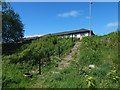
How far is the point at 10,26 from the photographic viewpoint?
32.4 m

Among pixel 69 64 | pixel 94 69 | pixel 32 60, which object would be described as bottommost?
pixel 94 69

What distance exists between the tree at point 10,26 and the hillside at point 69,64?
548 cm

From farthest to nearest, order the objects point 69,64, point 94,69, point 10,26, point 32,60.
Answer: point 10,26 → point 32,60 → point 69,64 → point 94,69

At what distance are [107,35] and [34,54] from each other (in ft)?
17.7

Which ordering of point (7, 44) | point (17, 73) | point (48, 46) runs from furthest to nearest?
point (7, 44), point (48, 46), point (17, 73)

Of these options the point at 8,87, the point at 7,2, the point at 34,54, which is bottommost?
the point at 8,87

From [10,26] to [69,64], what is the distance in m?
14.4

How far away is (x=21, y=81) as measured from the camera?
17.3m

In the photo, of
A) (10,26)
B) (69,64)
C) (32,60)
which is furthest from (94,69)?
(10,26)

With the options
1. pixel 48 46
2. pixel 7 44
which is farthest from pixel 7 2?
pixel 48 46

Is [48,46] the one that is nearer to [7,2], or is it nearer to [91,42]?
[91,42]

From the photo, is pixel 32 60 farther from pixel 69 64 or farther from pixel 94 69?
pixel 94 69

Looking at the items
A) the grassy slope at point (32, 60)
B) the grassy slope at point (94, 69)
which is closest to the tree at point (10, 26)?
the grassy slope at point (32, 60)

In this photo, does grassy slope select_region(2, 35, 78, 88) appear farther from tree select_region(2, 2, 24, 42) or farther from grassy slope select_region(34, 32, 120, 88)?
tree select_region(2, 2, 24, 42)
